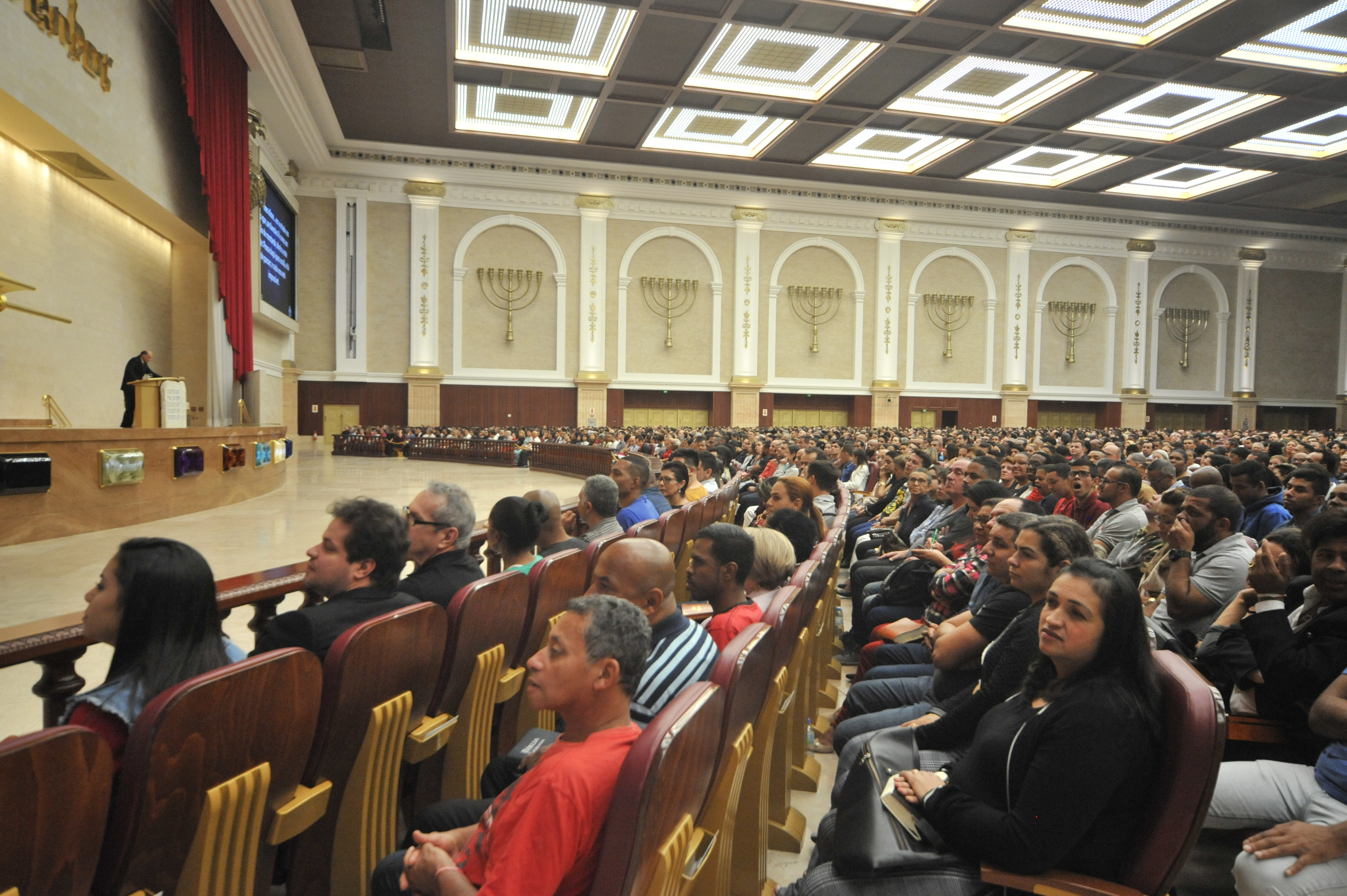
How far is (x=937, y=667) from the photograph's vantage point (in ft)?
8.30

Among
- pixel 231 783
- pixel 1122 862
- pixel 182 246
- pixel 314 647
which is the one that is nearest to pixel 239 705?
pixel 231 783

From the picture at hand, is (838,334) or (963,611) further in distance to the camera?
(838,334)

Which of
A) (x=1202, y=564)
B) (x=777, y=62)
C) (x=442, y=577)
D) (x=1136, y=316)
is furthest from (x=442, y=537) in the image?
(x=1136, y=316)

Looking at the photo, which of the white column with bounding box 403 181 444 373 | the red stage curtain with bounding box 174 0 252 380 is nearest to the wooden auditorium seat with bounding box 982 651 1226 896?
the red stage curtain with bounding box 174 0 252 380

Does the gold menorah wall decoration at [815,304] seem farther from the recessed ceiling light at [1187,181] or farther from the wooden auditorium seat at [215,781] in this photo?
the wooden auditorium seat at [215,781]

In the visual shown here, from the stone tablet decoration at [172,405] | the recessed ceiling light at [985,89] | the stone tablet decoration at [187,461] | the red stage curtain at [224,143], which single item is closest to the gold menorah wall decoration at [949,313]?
the recessed ceiling light at [985,89]

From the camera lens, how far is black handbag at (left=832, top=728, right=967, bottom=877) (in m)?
1.56

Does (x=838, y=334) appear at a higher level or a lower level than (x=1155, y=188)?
lower

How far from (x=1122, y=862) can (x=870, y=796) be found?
0.46 metres

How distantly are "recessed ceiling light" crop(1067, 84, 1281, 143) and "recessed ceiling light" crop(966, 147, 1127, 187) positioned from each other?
47.5 inches

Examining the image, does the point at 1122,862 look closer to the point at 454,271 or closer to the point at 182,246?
the point at 182,246

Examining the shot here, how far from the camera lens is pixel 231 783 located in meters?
1.29

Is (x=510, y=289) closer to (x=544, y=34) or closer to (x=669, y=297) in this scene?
(x=669, y=297)

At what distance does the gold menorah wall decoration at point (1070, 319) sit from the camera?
2461 centimetres
